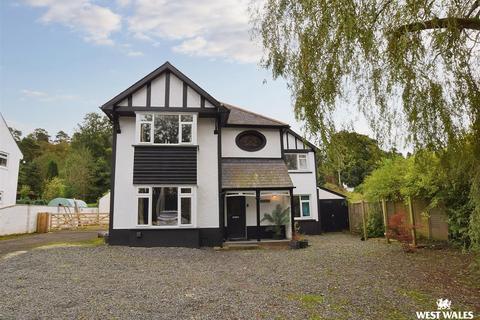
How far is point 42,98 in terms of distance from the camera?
22.5 metres

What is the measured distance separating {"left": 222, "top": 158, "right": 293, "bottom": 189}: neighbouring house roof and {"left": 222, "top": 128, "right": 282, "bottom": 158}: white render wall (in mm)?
257

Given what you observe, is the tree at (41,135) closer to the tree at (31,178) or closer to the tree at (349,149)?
the tree at (31,178)

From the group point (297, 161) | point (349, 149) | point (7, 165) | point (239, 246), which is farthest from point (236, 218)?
point (7, 165)

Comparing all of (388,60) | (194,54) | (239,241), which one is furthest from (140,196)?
(388,60)

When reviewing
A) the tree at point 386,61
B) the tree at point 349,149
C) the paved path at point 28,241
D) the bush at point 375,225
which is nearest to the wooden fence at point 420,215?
the bush at point 375,225

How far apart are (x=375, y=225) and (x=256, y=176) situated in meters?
6.53

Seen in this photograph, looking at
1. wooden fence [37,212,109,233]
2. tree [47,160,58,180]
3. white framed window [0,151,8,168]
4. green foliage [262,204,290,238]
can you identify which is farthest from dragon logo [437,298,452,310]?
tree [47,160,58,180]

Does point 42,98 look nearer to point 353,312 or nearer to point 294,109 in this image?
point 294,109

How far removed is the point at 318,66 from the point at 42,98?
74.7 ft

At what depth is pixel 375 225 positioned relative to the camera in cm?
1513

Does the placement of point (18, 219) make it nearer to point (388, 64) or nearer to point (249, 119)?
point (249, 119)

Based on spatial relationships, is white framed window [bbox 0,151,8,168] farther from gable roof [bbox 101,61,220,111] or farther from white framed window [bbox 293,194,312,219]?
white framed window [bbox 293,194,312,219]

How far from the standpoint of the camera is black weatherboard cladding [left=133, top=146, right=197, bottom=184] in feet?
40.0

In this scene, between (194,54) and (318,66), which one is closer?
(318,66)
